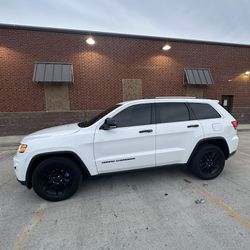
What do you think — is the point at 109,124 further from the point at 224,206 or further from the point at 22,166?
the point at 224,206

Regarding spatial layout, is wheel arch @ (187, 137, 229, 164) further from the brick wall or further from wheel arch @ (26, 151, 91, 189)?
the brick wall

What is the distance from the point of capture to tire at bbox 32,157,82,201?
2600mm

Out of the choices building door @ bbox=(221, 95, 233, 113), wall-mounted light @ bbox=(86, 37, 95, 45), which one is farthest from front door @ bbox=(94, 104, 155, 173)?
building door @ bbox=(221, 95, 233, 113)

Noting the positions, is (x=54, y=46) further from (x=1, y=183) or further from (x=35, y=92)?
(x=1, y=183)

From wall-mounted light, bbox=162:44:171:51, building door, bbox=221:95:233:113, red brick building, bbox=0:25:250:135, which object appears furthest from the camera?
building door, bbox=221:95:233:113

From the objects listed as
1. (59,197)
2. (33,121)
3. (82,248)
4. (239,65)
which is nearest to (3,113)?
(33,121)

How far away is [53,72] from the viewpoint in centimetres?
787

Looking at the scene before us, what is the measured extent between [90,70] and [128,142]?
22.9 ft

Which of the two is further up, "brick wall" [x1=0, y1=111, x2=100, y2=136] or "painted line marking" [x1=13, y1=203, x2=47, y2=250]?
"brick wall" [x1=0, y1=111, x2=100, y2=136]

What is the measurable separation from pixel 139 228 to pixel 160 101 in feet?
7.56

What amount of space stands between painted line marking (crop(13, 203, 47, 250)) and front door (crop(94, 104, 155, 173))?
3.69 feet

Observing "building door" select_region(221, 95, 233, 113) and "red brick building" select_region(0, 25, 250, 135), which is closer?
"red brick building" select_region(0, 25, 250, 135)

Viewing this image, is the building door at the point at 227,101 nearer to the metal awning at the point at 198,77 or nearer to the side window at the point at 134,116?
the metal awning at the point at 198,77

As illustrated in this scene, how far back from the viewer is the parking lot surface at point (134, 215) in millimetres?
1870
